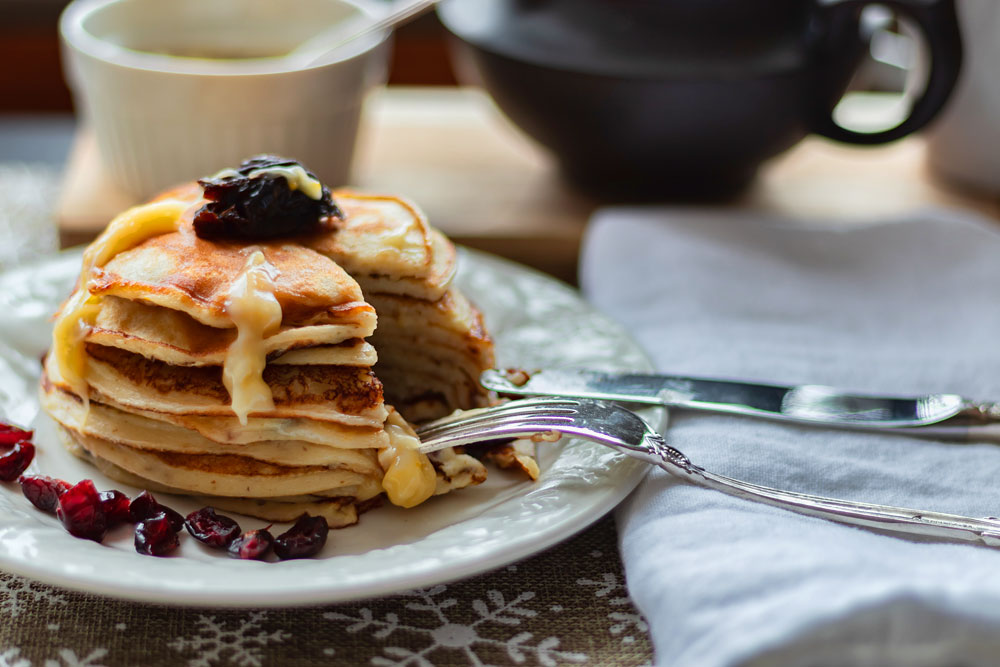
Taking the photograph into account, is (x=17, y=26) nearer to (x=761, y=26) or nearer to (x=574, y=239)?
(x=574, y=239)

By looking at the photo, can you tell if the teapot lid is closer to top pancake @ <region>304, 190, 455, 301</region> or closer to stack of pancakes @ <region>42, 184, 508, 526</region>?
top pancake @ <region>304, 190, 455, 301</region>

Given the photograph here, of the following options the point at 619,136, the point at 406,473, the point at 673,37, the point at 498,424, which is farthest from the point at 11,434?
the point at 673,37

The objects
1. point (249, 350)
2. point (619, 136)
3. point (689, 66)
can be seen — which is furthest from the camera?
point (619, 136)

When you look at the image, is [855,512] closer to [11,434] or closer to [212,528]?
[212,528]

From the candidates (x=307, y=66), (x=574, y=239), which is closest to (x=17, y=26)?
(x=307, y=66)

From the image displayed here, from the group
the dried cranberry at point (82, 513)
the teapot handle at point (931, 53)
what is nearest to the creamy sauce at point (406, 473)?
the dried cranberry at point (82, 513)

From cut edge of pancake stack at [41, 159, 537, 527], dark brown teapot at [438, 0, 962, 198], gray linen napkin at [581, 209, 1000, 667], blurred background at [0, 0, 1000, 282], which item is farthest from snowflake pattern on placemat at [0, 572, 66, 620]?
dark brown teapot at [438, 0, 962, 198]
